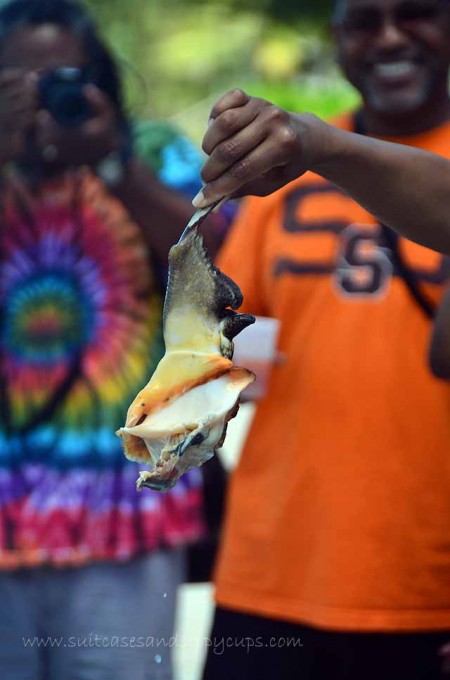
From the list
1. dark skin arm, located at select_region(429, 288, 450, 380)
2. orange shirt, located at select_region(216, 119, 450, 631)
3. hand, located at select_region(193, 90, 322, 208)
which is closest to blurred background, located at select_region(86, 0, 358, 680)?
orange shirt, located at select_region(216, 119, 450, 631)

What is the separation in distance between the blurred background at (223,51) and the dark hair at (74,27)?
856 cm

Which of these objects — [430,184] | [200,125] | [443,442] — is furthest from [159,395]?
[200,125]

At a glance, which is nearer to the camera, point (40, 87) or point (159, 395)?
point (159, 395)

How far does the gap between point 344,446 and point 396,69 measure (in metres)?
0.79

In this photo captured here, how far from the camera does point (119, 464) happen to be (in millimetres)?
2535

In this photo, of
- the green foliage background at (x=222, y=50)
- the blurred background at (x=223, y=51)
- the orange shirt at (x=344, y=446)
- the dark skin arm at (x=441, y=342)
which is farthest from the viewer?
the green foliage background at (x=222, y=50)

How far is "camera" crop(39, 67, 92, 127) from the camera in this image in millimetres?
2521

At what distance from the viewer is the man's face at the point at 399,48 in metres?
2.44

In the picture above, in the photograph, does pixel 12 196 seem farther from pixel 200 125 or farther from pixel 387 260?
pixel 200 125

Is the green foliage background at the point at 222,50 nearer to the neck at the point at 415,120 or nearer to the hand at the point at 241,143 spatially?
the neck at the point at 415,120

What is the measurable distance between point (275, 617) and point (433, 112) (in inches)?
42.5

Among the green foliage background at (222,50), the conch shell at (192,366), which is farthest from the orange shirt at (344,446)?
the green foliage background at (222,50)

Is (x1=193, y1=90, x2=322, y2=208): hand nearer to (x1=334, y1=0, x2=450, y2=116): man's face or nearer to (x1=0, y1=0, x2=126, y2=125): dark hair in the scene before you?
(x1=334, y1=0, x2=450, y2=116): man's face

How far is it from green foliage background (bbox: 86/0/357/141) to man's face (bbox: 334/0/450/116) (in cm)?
904
